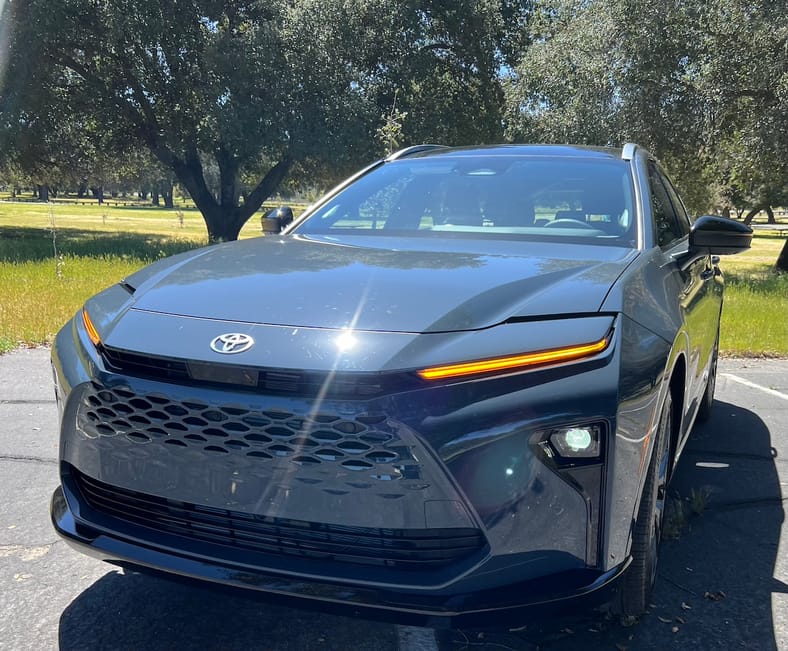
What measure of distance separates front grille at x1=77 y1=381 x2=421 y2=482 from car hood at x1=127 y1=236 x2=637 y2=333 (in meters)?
0.29

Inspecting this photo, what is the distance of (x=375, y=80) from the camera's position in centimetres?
2062

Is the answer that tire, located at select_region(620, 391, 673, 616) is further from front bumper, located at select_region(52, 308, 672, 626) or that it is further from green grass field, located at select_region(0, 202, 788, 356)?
green grass field, located at select_region(0, 202, 788, 356)

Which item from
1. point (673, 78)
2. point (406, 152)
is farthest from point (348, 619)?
point (673, 78)

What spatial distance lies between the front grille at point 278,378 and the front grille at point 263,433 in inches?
2.2

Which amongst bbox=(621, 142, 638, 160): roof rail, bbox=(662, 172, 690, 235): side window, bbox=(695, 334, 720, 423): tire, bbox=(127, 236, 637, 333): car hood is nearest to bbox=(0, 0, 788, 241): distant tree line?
bbox=(695, 334, 720, 423): tire

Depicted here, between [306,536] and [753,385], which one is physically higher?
[306,536]

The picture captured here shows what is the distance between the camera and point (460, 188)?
361 centimetres

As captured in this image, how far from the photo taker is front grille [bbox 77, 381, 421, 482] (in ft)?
5.76

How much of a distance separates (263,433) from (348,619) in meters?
1.06

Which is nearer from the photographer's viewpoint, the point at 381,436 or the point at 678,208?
the point at 381,436

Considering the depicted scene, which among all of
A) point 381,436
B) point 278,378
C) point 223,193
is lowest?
point 223,193

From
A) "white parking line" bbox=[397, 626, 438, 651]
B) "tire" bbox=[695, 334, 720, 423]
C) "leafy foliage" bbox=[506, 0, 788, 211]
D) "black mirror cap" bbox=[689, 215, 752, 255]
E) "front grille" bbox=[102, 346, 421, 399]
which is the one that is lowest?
"tire" bbox=[695, 334, 720, 423]

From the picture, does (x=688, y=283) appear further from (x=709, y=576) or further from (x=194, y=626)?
(x=194, y=626)

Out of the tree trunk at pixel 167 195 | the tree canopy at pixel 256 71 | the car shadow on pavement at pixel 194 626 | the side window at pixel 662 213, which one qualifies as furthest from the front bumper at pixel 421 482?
the tree trunk at pixel 167 195
